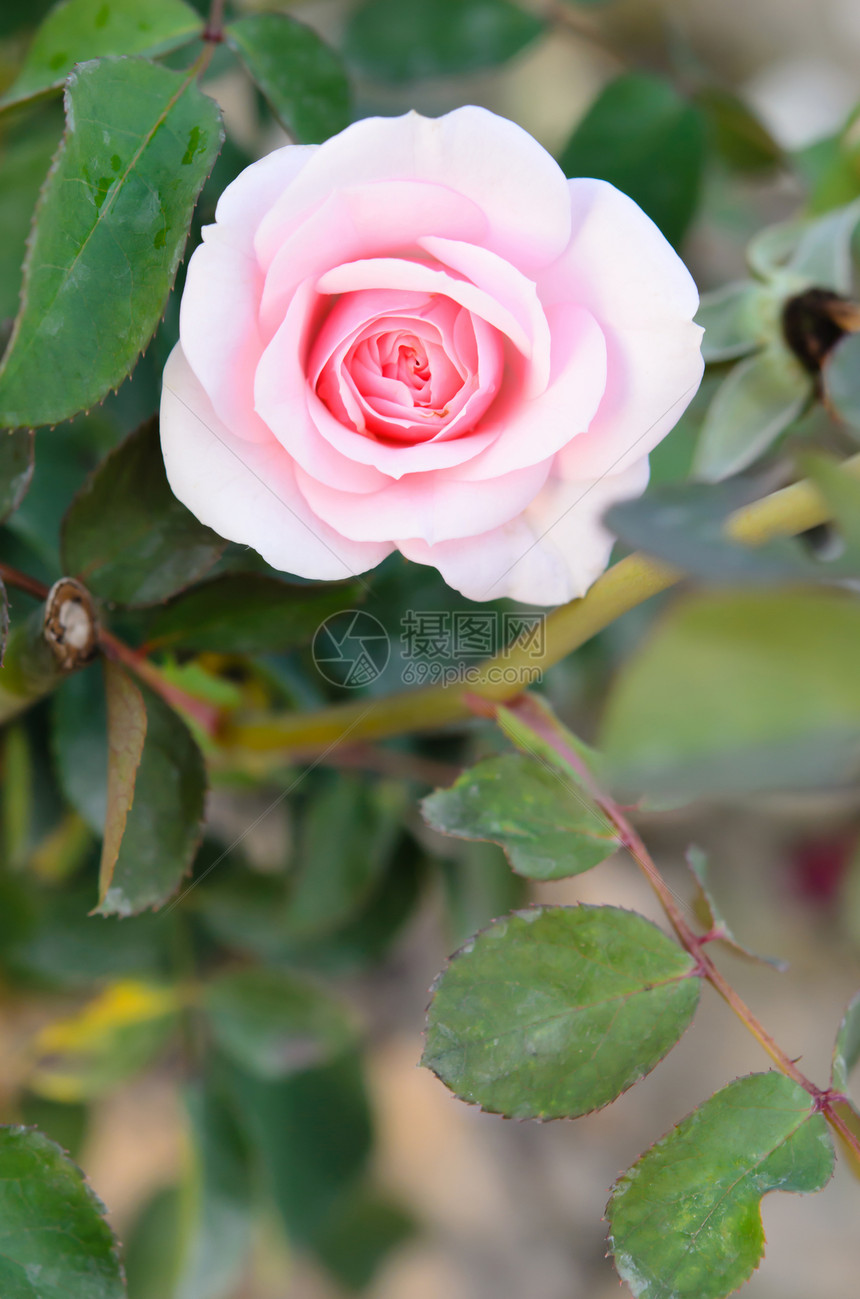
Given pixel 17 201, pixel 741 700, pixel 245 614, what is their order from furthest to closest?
pixel 17 201 → pixel 245 614 → pixel 741 700

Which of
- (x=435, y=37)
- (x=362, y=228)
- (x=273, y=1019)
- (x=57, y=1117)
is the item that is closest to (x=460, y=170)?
(x=362, y=228)

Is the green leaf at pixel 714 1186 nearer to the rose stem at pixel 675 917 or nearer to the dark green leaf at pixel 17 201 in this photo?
the rose stem at pixel 675 917

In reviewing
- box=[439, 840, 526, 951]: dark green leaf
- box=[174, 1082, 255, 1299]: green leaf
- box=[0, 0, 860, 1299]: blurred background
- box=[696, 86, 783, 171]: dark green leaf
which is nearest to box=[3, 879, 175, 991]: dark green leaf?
box=[0, 0, 860, 1299]: blurred background

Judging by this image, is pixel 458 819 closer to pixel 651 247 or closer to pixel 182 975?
pixel 651 247

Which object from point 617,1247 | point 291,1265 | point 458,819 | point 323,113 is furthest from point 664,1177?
point 291,1265

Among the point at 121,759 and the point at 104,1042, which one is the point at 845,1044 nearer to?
the point at 121,759

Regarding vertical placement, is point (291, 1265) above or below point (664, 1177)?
below

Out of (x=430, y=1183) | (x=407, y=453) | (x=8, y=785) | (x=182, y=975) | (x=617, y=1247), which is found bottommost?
(x=430, y=1183)
